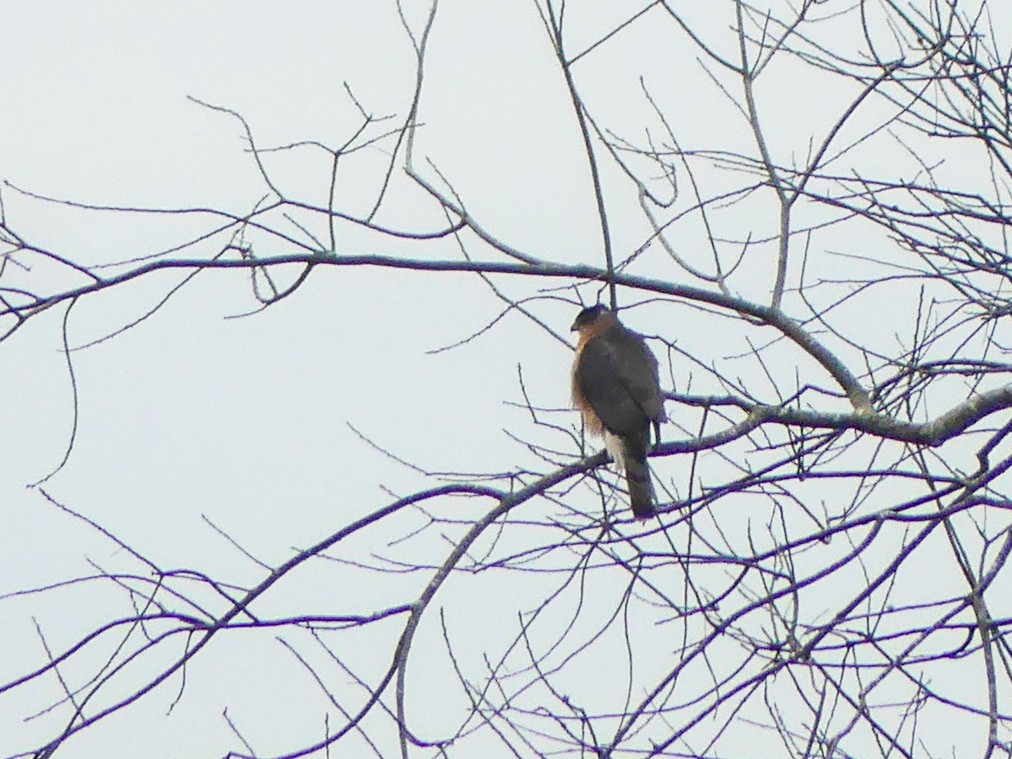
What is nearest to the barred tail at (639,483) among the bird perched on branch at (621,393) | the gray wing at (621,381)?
the bird perched on branch at (621,393)

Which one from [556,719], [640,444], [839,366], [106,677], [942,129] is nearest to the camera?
[106,677]

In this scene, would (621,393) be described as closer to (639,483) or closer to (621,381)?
(621,381)

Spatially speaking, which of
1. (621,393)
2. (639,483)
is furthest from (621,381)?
(639,483)

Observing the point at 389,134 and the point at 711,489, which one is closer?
the point at 711,489

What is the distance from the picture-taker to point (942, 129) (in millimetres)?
5637

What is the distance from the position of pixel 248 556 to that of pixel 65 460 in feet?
1.74

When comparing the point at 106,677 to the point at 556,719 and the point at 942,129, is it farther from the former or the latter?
the point at 942,129

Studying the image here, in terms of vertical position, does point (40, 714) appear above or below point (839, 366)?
below

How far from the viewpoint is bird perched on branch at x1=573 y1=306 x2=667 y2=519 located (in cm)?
631

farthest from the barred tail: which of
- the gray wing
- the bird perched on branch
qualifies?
the gray wing

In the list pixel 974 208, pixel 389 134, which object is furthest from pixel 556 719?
pixel 974 208

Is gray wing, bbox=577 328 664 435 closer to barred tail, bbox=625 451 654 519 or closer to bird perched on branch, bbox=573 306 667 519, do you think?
bird perched on branch, bbox=573 306 667 519

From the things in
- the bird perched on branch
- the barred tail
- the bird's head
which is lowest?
the barred tail

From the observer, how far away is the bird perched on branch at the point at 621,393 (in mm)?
6309
